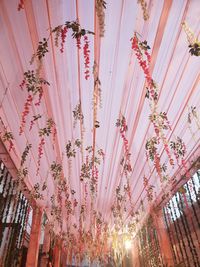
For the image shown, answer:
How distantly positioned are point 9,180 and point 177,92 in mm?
3845

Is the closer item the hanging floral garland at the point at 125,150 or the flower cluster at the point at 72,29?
the flower cluster at the point at 72,29

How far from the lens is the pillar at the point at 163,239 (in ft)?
20.4

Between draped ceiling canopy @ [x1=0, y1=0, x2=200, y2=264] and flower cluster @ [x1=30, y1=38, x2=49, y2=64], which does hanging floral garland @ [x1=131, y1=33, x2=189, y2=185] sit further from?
flower cluster @ [x1=30, y1=38, x2=49, y2=64]

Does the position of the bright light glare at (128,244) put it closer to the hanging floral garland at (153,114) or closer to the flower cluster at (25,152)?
the hanging floral garland at (153,114)

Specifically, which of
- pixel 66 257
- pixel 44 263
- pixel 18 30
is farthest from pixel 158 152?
pixel 66 257

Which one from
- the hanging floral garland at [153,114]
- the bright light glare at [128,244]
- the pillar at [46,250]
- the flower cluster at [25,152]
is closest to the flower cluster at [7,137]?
the flower cluster at [25,152]

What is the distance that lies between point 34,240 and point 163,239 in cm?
340

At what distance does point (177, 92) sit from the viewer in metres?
3.19

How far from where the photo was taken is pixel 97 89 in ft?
9.69

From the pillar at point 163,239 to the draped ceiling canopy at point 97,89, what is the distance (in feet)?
6.07

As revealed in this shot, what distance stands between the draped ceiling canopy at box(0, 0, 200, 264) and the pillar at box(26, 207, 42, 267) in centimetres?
111

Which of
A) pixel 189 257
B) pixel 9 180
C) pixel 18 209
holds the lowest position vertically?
pixel 189 257

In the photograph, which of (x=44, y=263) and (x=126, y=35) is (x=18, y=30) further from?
(x=44, y=263)

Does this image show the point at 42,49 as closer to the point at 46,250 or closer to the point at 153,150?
the point at 153,150
